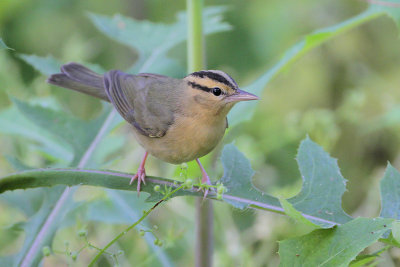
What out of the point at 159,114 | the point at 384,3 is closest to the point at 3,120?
the point at 159,114

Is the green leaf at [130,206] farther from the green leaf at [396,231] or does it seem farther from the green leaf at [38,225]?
the green leaf at [396,231]

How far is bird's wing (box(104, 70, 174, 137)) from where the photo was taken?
285 cm

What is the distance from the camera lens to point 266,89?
5.43 meters

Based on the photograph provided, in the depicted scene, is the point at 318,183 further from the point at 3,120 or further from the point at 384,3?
the point at 3,120

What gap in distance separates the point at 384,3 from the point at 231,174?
1.33 meters

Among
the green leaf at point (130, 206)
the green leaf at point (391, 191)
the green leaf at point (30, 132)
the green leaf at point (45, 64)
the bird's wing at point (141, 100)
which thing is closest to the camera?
the green leaf at point (391, 191)

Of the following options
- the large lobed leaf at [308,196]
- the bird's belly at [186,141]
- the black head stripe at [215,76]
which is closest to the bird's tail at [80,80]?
the bird's belly at [186,141]

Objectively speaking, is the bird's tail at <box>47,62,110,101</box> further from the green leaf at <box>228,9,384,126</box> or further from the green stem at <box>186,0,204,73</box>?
the green leaf at <box>228,9,384,126</box>

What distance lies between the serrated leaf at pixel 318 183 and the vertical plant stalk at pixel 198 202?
0.58m

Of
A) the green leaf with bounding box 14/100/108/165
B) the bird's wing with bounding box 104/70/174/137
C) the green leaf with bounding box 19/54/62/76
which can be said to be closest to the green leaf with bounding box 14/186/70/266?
the green leaf with bounding box 14/100/108/165

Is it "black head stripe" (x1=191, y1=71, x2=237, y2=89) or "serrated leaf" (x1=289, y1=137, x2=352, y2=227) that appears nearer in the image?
"serrated leaf" (x1=289, y1=137, x2=352, y2=227)

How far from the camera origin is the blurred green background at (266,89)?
12.2 ft

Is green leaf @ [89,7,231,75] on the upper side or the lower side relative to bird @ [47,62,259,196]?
upper

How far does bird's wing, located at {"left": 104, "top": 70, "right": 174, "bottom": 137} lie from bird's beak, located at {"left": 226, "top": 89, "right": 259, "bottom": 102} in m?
0.38
